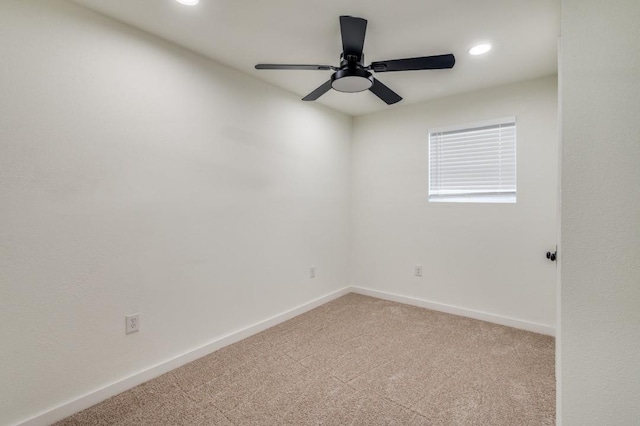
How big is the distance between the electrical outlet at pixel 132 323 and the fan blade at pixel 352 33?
216cm

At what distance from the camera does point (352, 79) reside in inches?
78.3

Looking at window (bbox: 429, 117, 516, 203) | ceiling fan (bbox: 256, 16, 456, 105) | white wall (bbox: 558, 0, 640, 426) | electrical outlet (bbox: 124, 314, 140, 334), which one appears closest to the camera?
white wall (bbox: 558, 0, 640, 426)

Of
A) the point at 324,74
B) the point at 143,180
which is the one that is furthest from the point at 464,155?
the point at 143,180

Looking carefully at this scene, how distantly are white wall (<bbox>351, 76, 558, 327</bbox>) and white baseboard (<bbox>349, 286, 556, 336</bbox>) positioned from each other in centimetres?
4

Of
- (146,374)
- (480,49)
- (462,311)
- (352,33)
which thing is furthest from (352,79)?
(462,311)

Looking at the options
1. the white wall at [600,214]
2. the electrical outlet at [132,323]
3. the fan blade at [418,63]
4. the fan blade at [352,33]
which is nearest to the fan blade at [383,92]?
the fan blade at [418,63]

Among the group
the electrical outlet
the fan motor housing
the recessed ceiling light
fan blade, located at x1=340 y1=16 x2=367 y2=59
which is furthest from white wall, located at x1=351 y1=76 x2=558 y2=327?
the electrical outlet

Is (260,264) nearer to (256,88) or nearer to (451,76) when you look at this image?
(256,88)

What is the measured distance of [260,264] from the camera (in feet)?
9.71

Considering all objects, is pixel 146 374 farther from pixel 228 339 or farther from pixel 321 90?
pixel 321 90

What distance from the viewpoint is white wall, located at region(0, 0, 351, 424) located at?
166 cm

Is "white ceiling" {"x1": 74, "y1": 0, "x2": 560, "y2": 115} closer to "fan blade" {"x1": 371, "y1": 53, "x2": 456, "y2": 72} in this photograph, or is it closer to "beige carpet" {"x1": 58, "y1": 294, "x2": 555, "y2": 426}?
"fan blade" {"x1": 371, "y1": 53, "x2": 456, "y2": 72}

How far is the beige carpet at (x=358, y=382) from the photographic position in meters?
1.79

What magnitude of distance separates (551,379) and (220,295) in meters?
2.50
